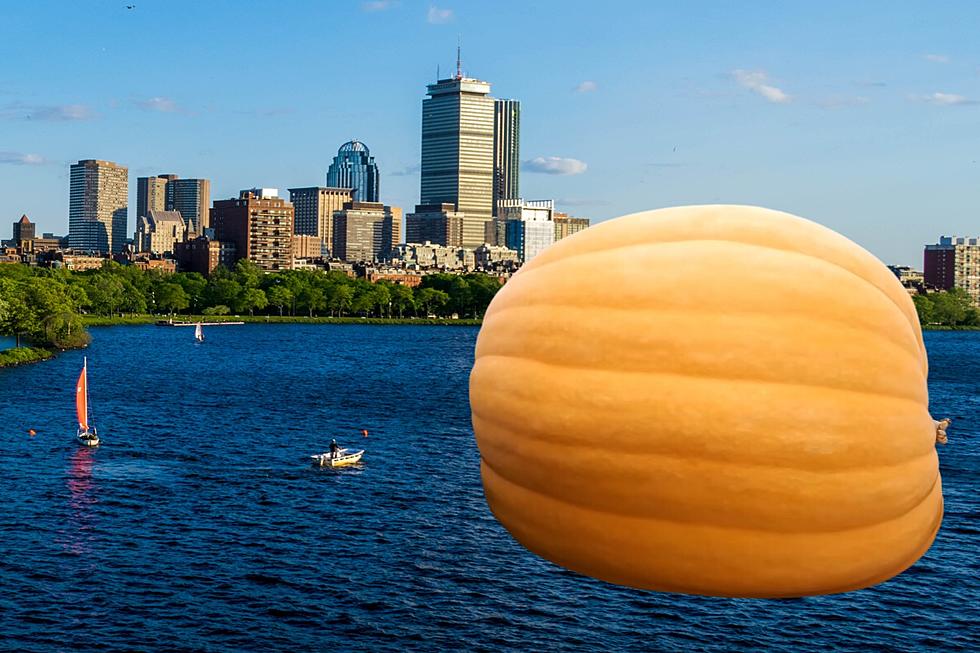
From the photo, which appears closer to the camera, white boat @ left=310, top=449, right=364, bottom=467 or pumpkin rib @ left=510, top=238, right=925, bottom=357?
pumpkin rib @ left=510, top=238, right=925, bottom=357

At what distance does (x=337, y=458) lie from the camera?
51250 mm

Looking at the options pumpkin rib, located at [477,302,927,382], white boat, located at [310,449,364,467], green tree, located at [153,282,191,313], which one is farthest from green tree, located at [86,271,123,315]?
pumpkin rib, located at [477,302,927,382]

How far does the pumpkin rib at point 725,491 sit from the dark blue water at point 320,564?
2494 centimetres

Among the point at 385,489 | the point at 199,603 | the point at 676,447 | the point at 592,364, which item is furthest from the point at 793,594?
the point at 385,489

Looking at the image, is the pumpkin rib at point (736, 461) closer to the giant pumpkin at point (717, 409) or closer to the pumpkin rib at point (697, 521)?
the giant pumpkin at point (717, 409)

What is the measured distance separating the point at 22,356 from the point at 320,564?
3043 inches

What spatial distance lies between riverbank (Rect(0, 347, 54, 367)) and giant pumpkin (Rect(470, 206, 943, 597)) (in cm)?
10203

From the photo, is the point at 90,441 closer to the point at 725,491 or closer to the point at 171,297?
the point at 725,491

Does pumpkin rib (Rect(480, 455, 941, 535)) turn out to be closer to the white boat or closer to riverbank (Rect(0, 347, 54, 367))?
the white boat

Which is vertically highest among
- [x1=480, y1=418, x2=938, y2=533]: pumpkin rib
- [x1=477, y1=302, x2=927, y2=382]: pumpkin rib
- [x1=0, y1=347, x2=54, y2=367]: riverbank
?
[x1=477, y1=302, x2=927, y2=382]: pumpkin rib

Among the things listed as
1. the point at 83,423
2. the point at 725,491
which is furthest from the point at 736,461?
the point at 83,423

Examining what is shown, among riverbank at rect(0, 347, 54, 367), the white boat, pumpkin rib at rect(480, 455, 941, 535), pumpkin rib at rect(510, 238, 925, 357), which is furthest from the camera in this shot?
riverbank at rect(0, 347, 54, 367)

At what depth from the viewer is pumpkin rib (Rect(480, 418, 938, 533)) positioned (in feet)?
13.7

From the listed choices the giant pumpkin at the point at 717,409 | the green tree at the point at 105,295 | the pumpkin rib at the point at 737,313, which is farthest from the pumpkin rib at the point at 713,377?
the green tree at the point at 105,295
